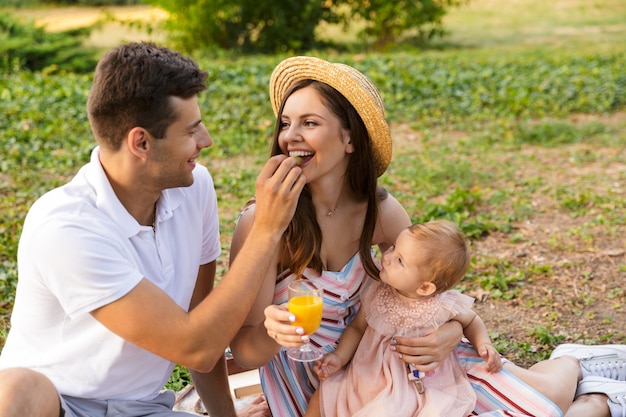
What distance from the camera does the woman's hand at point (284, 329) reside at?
2675 millimetres

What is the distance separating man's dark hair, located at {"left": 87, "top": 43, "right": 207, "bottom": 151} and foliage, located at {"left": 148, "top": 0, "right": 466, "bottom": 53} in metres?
12.1

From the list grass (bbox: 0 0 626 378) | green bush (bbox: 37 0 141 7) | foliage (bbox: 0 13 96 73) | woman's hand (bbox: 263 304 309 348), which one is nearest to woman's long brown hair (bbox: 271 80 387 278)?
woman's hand (bbox: 263 304 309 348)

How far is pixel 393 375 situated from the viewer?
10.1 ft

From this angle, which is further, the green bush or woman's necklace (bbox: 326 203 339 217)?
the green bush

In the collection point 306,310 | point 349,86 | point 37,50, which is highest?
point 349,86

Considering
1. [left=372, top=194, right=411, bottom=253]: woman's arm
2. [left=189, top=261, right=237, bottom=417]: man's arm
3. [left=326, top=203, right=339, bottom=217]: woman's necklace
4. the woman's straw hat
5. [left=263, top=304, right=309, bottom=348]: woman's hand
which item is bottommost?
[left=189, top=261, right=237, bottom=417]: man's arm

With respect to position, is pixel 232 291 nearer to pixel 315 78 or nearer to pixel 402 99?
pixel 315 78

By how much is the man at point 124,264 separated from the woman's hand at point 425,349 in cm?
75

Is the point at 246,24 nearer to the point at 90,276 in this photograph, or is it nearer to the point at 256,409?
the point at 256,409

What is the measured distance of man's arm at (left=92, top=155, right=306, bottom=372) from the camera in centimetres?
250

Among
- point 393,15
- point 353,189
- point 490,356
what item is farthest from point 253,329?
point 393,15

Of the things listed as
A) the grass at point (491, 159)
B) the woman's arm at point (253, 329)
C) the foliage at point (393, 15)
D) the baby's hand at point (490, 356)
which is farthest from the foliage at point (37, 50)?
the baby's hand at point (490, 356)

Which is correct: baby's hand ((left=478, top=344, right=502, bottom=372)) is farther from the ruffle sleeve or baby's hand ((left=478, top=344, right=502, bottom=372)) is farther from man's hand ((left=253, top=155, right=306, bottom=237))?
man's hand ((left=253, top=155, right=306, bottom=237))

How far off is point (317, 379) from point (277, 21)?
39.6ft
